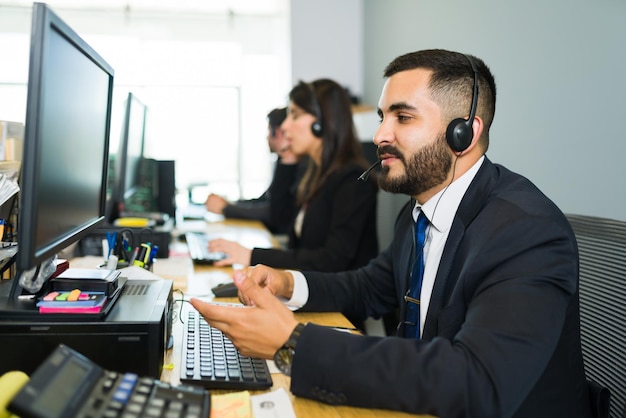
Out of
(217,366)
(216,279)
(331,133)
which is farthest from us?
(331,133)

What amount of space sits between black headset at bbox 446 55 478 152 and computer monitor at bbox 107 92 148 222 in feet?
4.24

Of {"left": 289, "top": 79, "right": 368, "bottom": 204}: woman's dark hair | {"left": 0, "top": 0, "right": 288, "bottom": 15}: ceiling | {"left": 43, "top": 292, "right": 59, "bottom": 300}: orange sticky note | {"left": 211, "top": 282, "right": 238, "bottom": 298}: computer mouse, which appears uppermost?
{"left": 0, "top": 0, "right": 288, "bottom": 15}: ceiling

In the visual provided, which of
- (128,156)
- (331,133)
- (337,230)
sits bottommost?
(337,230)

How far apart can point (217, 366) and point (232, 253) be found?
0.94 m

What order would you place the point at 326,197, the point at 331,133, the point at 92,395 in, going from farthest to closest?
the point at 331,133 → the point at 326,197 → the point at 92,395

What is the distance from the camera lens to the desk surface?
84cm

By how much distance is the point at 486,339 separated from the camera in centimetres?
80

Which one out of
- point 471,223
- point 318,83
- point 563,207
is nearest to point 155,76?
point 318,83

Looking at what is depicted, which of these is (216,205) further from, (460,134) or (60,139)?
(60,139)

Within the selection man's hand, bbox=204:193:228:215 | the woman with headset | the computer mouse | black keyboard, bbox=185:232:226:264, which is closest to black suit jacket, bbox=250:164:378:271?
the woman with headset

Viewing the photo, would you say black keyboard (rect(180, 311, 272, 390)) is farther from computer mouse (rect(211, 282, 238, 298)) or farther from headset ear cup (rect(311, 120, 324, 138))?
headset ear cup (rect(311, 120, 324, 138))

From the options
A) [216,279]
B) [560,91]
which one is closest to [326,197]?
[216,279]

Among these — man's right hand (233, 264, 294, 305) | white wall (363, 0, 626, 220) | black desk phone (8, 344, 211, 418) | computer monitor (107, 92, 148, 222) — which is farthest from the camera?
computer monitor (107, 92, 148, 222)

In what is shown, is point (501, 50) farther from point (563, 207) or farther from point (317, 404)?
point (317, 404)
